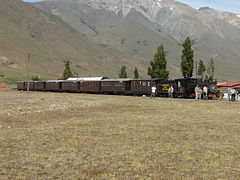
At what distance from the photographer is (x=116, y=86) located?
6469 cm

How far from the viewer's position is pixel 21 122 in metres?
20.6

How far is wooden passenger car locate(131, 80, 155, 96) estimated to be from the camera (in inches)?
2283

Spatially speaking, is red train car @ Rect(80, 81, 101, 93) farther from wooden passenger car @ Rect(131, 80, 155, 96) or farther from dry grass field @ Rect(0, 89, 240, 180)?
dry grass field @ Rect(0, 89, 240, 180)

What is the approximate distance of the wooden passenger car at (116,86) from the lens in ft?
206

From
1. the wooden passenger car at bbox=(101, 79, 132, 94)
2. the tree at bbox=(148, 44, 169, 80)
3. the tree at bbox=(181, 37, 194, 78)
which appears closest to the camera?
the wooden passenger car at bbox=(101, 79, 132, 94)

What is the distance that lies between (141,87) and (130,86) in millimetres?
3469

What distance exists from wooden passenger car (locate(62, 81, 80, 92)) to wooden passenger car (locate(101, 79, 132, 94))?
30.2ft

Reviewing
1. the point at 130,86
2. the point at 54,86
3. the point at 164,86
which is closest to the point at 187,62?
the point at 130,86

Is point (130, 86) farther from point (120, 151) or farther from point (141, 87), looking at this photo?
point (120, 151)

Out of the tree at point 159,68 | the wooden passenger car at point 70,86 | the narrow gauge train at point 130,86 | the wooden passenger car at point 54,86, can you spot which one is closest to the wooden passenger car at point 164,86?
the narrow gauge train at point 130,86

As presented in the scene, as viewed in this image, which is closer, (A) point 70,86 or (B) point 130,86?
(B) point 130,86

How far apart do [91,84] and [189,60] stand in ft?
106

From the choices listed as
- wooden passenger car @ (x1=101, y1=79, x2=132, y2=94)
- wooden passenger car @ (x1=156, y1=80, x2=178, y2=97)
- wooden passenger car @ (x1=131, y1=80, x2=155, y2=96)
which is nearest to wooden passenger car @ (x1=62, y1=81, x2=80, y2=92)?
wooden passenger car @ (x1=101, y1=79, x2=132, y2=94)

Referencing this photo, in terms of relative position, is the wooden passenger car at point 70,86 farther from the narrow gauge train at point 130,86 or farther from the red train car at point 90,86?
the red train car at point 90,86
